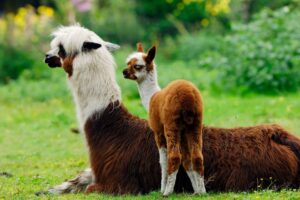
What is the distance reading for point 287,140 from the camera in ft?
26.3

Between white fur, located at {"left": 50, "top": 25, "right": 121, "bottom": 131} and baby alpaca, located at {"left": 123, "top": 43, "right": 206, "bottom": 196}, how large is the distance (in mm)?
812

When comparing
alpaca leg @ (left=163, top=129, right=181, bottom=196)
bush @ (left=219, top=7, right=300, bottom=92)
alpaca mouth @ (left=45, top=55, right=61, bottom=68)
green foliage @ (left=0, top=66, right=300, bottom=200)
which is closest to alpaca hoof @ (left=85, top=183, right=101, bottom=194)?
green foliage @ (left=0, top=66, right=300, bottom=200)

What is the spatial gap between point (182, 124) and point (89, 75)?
61.5 inches

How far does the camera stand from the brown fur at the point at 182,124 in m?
7.13

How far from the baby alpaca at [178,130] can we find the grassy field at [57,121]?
0.84 ft

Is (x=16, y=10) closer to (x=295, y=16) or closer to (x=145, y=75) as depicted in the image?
(x=295, y=16)

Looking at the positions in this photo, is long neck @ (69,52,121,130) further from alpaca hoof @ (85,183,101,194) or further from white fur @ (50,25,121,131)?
alpaca hoof @ (85,183,101,194)

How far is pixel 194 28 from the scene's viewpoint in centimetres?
2748

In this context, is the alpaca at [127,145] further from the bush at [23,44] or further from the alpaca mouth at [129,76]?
the bush at [23,44]

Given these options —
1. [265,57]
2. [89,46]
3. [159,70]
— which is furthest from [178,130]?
[159,70]

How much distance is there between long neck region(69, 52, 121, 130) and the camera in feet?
27.1

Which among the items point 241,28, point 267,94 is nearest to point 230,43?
point 241,28

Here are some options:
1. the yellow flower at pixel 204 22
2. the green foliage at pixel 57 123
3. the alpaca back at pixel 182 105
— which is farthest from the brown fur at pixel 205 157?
the yellow flower at pixel 204 22

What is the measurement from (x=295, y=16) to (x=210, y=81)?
102 inches
